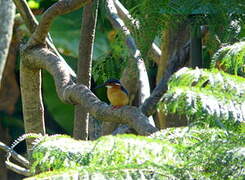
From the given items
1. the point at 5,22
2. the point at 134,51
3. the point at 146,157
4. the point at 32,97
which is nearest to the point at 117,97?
the point at 134,51

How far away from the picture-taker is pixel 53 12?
4.65 metres

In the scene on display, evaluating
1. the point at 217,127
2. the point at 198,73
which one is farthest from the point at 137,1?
the point at 198,73

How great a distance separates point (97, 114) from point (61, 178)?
171 centimetres

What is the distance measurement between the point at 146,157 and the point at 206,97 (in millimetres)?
311

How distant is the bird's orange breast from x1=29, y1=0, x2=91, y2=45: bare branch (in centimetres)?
92

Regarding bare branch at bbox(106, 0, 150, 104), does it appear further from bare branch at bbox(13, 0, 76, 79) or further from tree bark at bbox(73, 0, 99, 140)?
bare branch at bbox(13, 0, 76, 79)

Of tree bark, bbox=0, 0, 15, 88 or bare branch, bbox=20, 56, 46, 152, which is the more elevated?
tree bark, bbox=0, 0, 15, 88

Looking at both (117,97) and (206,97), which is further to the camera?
(117,97)

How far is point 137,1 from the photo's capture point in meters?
4.41

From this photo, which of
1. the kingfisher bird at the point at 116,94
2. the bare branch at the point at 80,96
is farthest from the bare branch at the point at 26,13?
the kingfisher bird at the point at 116,94

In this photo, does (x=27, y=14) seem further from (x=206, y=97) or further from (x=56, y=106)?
(x=56, y=106)

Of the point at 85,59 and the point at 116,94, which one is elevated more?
the point at 85,59

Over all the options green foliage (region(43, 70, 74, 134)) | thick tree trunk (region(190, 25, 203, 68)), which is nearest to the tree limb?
thick tree trunk (region(190, 25, 203, 68))

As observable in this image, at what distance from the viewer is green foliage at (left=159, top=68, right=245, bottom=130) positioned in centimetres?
247
